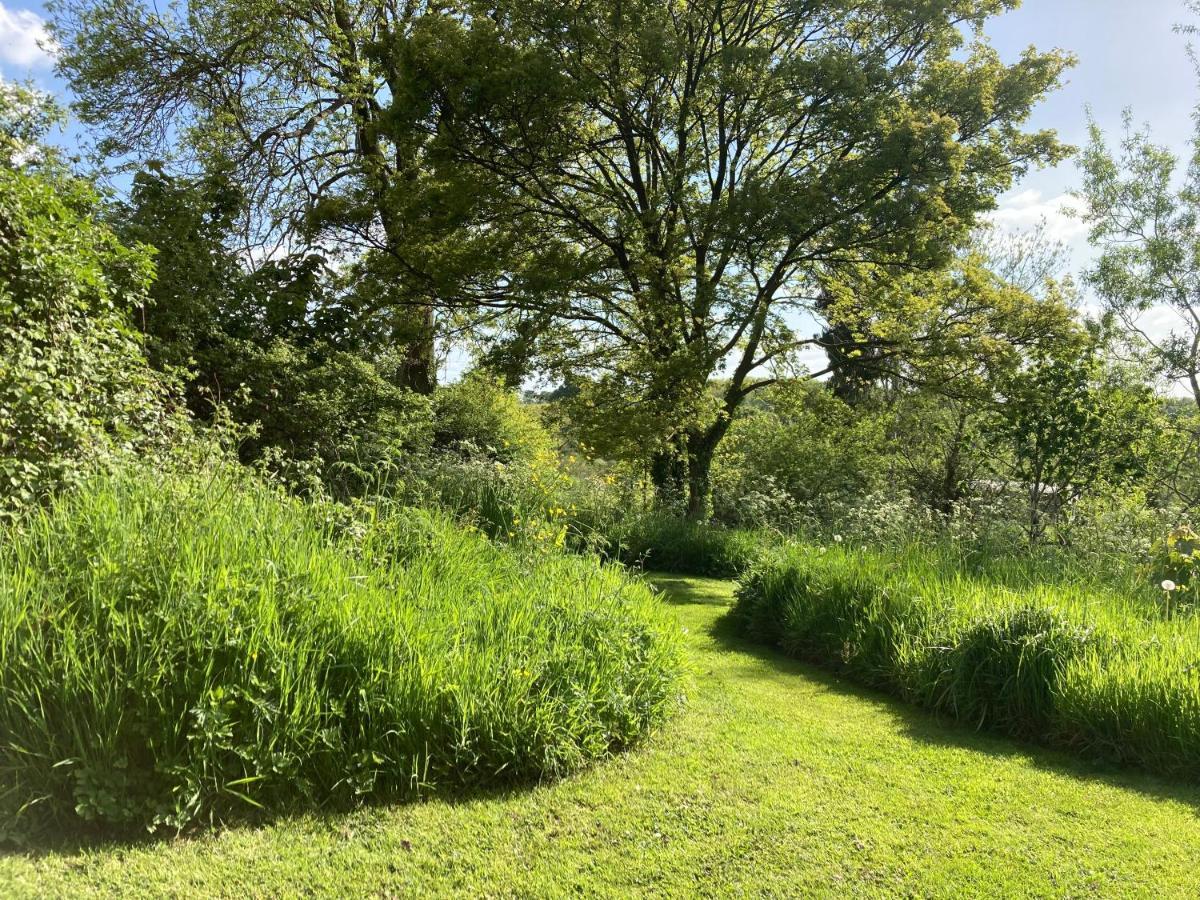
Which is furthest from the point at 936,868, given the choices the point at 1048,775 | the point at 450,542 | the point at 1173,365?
the point at 1173,365

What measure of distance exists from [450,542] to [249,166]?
12048 mm

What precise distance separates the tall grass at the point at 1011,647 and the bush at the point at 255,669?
1906mm

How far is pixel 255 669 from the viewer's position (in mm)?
2715

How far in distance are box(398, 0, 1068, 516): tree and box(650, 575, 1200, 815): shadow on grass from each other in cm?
478

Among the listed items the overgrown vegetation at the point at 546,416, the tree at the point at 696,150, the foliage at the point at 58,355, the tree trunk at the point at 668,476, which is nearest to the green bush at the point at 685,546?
the overgrown vegetation at the point at 546,416

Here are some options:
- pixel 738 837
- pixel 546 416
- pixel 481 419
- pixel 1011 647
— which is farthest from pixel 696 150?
pixel 738 837

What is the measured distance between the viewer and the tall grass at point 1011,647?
367 centimetres

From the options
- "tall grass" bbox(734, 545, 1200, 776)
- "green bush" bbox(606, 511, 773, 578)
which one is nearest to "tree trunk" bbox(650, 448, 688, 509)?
"green bush" bbox(606, 511, 773, 578)

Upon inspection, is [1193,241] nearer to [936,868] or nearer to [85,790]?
[936,868]

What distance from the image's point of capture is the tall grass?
3666mm

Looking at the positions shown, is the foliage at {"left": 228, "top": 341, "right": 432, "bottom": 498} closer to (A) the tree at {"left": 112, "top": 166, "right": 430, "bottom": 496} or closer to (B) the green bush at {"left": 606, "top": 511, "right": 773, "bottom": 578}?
(A) the tree at {"left": 112, "top": 166, "right": 430, "bottom": 496}

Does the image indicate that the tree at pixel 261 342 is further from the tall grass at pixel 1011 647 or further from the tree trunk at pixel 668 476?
the tree trunk at pixel 668 476

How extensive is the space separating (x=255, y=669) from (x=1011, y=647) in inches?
167

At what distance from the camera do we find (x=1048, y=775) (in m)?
3.52
